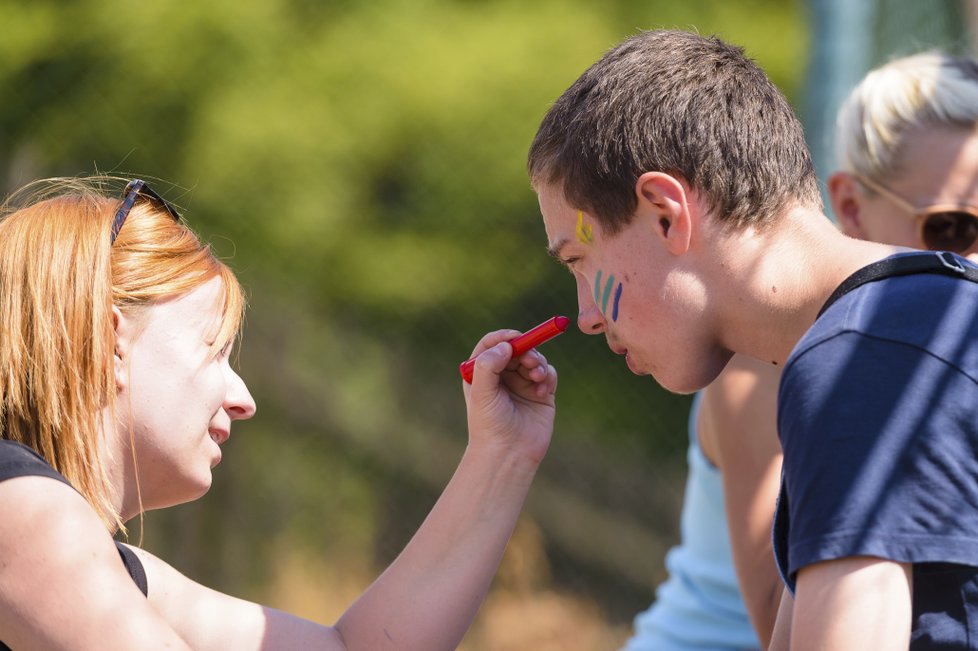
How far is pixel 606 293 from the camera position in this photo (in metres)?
1.80

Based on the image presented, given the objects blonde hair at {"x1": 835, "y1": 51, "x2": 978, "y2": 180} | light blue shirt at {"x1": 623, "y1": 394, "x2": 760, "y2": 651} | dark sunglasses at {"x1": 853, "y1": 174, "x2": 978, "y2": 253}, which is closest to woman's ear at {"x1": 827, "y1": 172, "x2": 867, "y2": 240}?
blonde hair at {"x1": 835, "y1": 51, "x2": 978, "y2": 180}

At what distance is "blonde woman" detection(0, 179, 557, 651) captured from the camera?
1.55 m

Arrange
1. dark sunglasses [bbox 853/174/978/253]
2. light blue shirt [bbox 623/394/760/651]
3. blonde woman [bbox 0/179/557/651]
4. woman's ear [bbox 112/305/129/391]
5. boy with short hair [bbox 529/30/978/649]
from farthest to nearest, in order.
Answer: light blue shirt [bbox 623/394/760/651] → dark sunglasses [bbox 853/174/978/253] → woman's ear [bbox 112/305/129/391] → blonde woman [bbox 0/179/557/651] → boy with short hair [bbox 529/30/978/649]

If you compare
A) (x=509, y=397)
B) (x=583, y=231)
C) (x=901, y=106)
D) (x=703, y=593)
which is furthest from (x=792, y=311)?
(x=703, y=593)

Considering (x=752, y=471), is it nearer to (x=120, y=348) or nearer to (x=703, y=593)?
(x=703, y=593)

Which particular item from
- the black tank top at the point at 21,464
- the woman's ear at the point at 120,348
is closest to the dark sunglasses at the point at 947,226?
the woman's ear at the point at 120,348

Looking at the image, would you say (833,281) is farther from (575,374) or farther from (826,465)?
(575,374)

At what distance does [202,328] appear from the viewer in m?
1.90

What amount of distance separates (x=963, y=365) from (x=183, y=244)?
1.23 meters

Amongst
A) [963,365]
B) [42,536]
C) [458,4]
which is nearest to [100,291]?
[42,536]

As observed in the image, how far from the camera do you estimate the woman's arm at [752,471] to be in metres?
2.34

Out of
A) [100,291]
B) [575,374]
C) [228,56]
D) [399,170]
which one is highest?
[100,291]

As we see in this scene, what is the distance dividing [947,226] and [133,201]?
155 centimetres

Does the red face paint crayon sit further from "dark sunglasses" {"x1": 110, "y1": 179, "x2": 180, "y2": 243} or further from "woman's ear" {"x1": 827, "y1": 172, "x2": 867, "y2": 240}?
"woman's ear" {"x1": 827, "y1": 172, "x2": 867, "y2": 240}
